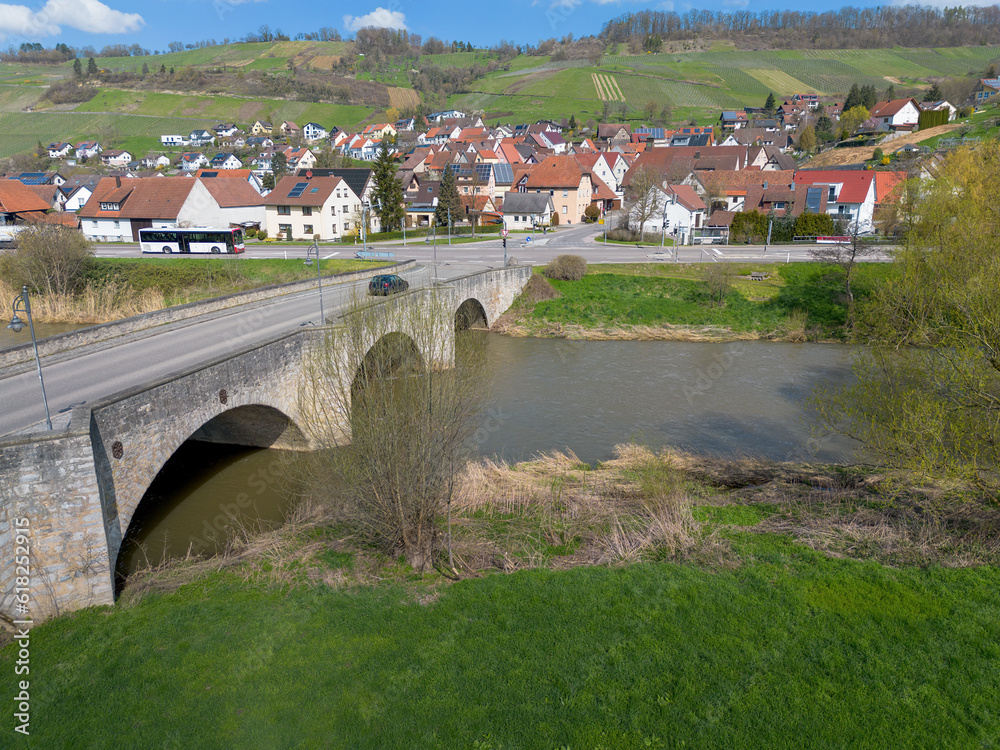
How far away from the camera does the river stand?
1541 cm

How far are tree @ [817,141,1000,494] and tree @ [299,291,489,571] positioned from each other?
809 cm

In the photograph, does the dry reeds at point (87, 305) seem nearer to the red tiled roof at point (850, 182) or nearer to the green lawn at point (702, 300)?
the green lawn at point (702, 300)

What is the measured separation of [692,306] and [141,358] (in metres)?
28.1

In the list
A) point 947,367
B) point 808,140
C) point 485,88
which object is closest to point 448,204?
point 947,367

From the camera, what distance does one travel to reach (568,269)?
37969 mm

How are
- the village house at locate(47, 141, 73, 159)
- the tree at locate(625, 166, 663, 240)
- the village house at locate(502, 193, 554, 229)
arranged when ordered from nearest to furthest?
the tree at locate(625, 166, 663, 240) → the village house at locate(502, 193, 554, 229) → the village house at locate(47, 141, 73, 159)

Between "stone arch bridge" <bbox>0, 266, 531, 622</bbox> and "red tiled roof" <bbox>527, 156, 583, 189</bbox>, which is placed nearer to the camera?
"stone arch bridge" <bbox>0, 266, 531, 622</bbox>

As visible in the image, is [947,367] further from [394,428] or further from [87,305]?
[87,305]

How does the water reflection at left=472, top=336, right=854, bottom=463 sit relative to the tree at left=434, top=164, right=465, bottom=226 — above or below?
below

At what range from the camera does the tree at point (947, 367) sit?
1079 cm

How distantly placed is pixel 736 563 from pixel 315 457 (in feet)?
29.1

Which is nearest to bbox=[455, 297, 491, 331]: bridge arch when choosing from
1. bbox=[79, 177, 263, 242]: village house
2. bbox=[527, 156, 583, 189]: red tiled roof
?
bbox=[79, 177, 263, 242]: village house

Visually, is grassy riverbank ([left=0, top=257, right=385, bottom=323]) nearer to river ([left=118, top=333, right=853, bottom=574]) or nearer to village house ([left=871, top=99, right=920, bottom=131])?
river ([left=118, top=333, right=853, bottom=574])

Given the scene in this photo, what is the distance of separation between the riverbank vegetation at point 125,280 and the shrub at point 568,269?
35.2ft
